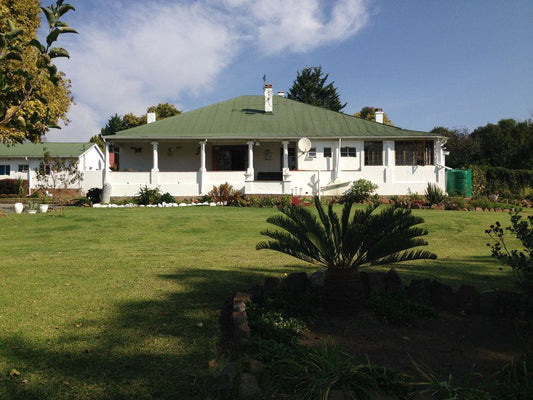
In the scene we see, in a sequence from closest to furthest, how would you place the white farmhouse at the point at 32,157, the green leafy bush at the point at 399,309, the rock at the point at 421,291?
the green leafy bush at the point at 399,309, the rock at the point at 421,291, the white farmhouse at the point at 32,157

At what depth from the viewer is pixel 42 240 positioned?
11.0 metres

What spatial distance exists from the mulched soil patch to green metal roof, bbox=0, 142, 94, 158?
37.8 meters

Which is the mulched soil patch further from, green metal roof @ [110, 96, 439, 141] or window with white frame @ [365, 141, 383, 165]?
window with white frame @ [365, 141, 383, 165]

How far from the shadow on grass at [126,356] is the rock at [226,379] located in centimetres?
20

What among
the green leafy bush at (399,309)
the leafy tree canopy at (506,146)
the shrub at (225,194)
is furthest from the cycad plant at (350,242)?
the leafy tree canopy at (506,146)

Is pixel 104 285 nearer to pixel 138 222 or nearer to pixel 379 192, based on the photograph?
pixel 138 222

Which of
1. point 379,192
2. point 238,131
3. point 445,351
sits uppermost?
point 238,131

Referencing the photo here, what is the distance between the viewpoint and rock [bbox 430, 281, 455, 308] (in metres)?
4.63

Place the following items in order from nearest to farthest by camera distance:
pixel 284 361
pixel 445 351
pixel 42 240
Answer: pixel 284 361 → pixel 445 351 → pixel 42 240

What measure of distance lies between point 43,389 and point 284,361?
1726 millimetres

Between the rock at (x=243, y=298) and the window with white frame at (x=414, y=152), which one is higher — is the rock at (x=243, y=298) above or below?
below

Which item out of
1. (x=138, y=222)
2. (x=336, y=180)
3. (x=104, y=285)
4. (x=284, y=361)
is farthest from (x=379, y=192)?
(x=284, y=361)

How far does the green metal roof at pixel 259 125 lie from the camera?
23.1m

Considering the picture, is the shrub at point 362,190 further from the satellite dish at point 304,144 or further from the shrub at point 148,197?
the shrub at point 148,197
